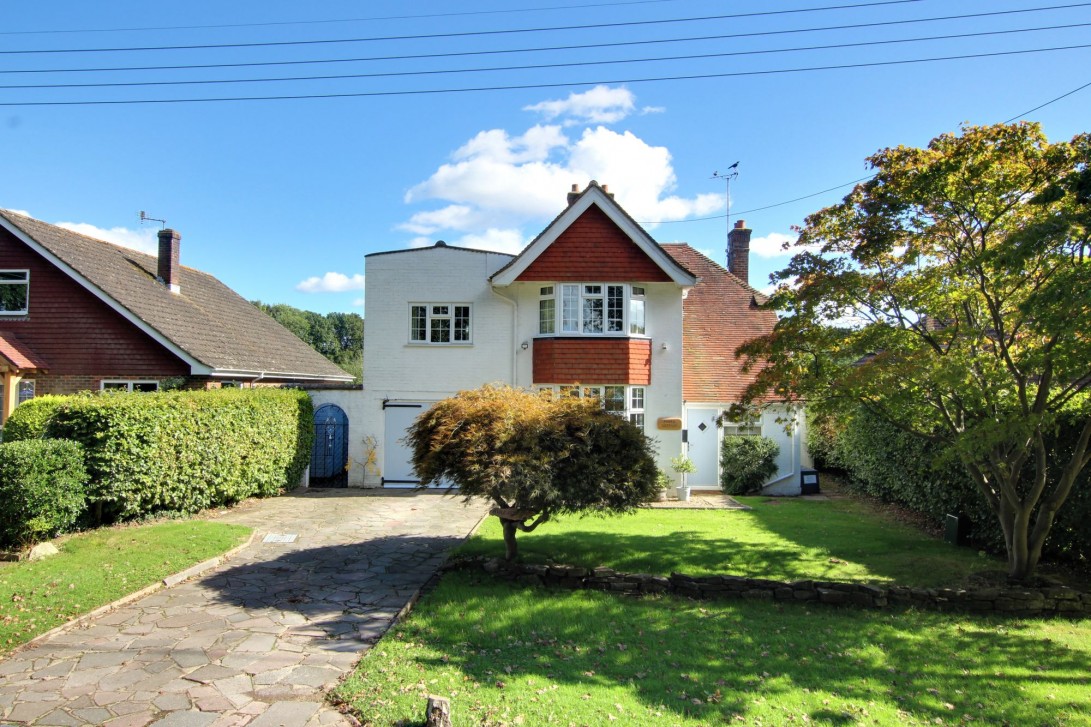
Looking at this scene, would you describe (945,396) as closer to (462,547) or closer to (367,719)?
(462,547)

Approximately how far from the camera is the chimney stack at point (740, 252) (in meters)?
24.0

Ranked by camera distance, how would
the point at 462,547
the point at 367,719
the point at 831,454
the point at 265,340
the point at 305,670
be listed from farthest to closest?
1. the point at 265,340
2. the point at 831,454
3. the point at 462,547
4. the point at 305,670
5. the point at 367,719

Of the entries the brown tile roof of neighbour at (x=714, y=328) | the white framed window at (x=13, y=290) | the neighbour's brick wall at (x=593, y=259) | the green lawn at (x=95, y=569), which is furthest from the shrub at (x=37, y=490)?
the brown tile roof of neighbour at (x=714, y=328)

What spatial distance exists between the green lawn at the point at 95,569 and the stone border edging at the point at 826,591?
524 centimetres

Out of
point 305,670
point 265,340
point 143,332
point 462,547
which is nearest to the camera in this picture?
point 305,670

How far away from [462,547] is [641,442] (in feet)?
12.8

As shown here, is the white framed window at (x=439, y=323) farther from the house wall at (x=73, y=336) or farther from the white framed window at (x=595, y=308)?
the house wall at (x=73, y=336)

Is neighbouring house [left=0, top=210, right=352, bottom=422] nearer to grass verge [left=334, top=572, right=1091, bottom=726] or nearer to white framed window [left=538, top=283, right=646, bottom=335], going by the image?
white framed window [left=538, top=283, right=646, bottom=335]

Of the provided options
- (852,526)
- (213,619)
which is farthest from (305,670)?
(852,526)

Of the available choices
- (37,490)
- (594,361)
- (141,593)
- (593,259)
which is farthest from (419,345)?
(141,593)

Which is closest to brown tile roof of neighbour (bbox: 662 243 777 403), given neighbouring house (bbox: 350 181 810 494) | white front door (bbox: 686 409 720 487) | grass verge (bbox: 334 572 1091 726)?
neighbouring house (bbox: 350 181 810 494)

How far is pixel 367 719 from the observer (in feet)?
17.6

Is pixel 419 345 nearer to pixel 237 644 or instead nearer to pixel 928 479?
pixel 237 644

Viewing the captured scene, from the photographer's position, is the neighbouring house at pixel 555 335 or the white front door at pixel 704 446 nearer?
the neighbouring house at pixel 555 335
